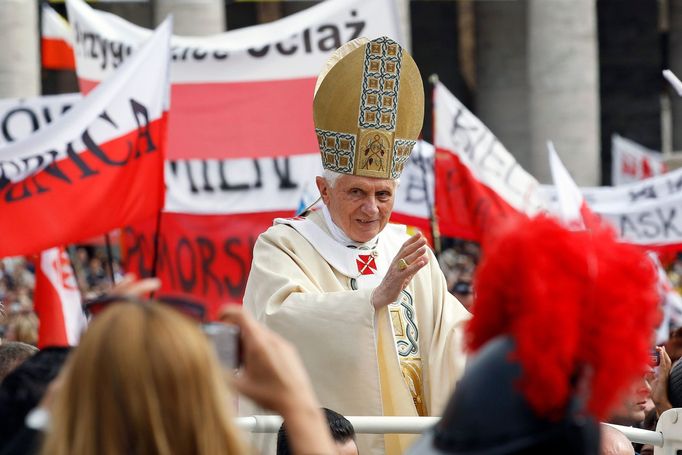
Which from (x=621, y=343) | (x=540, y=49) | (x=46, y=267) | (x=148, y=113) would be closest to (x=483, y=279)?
(x=621, y=343)

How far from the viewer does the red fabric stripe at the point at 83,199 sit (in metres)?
7.64

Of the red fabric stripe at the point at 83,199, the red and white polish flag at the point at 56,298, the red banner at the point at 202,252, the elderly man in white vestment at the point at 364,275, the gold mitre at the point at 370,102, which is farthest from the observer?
the red banner at the point at 202,252

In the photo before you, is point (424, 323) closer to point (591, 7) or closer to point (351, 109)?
point (351, 109)

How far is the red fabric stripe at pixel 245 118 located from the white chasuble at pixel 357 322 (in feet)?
15.5

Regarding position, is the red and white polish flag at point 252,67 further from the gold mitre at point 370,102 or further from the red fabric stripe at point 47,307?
the gold mitre at point 370,102

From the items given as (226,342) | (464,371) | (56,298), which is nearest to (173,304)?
(226,342)

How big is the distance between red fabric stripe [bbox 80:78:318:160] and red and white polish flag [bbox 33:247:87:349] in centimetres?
158

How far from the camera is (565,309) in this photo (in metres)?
2.16

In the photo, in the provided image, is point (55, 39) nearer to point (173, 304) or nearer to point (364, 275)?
point (364, 275)

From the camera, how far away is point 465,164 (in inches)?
433

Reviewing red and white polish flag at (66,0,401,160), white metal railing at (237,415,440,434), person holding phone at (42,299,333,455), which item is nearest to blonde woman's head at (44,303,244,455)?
person holding phone at (42,299,333,455)

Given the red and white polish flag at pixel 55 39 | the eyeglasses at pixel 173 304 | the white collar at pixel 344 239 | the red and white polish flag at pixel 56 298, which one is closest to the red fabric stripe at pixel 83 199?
the red and white polish flag at pixel 56 298

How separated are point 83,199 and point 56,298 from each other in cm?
106

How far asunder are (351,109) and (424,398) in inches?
44.0
